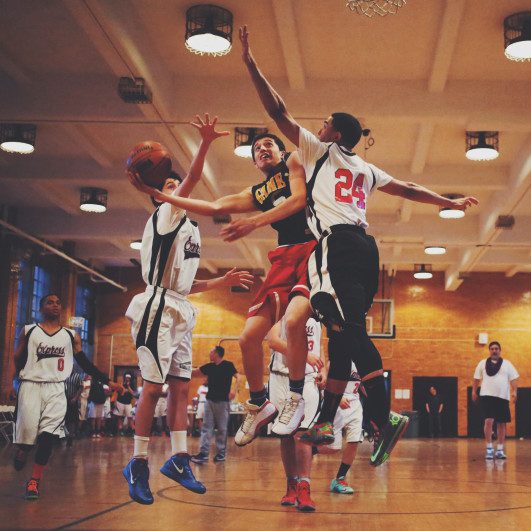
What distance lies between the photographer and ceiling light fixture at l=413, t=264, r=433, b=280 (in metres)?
24.3

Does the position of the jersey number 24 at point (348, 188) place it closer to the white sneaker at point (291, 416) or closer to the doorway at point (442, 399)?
the white sneaker at point (291, 416)

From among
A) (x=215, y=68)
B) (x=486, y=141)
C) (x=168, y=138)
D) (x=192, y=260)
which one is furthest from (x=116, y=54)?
(x=486, y=141)

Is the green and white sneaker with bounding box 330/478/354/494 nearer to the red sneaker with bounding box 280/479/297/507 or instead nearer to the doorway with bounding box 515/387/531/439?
the red sneaker with bounding box 280/479/297/507

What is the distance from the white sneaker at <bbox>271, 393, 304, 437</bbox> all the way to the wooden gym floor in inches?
36.8

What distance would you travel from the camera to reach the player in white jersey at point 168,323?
16.1 ft

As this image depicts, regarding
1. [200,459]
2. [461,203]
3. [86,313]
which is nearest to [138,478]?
[461,203]

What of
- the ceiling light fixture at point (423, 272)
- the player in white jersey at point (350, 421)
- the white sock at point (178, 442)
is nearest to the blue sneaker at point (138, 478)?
the white sock at point (178, 442)

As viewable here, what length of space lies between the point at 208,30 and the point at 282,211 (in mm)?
5259

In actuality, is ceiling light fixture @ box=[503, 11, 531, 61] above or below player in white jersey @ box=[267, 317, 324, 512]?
above

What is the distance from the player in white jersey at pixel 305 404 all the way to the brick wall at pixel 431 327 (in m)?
18.7

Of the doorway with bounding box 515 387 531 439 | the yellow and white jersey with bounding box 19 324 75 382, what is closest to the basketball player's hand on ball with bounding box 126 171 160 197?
the yellow and white jersey with bounding box 19 324 75 382

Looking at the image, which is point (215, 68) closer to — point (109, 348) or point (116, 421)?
point (116, 421)

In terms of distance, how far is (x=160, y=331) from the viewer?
5.01 m

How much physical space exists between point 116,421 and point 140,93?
14017 mm
